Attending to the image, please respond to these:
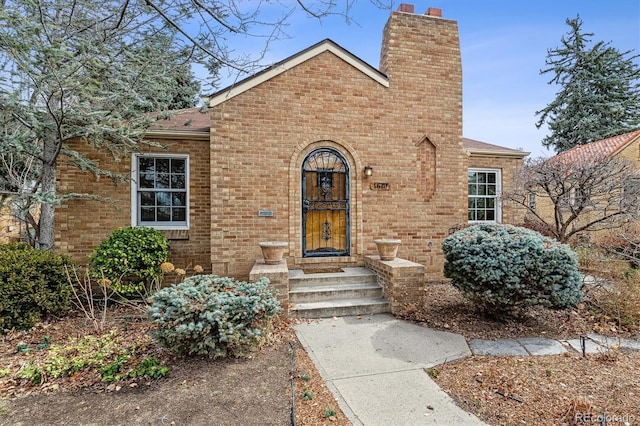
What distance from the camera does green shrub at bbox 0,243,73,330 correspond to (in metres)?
4.66

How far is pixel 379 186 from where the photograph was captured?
729 centimetres

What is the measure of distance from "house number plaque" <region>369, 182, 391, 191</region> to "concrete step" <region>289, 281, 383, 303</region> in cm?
234

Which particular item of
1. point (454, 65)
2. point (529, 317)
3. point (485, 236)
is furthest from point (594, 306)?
point (454, 65)

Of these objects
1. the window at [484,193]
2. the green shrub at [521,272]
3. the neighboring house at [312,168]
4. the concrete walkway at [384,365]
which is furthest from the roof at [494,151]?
the concrete walkway at [384,365]

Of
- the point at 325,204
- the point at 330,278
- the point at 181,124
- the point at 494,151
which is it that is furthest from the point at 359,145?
the point at 494,151

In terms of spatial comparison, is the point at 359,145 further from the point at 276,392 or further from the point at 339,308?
the point at 276,392

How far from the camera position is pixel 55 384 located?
3236mm

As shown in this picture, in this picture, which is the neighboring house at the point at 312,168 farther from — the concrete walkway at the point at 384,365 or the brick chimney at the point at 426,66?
the concrete walkway at the point at 384,365

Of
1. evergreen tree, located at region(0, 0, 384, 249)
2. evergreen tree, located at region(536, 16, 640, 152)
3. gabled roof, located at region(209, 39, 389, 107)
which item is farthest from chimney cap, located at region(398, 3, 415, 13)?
evergreen tree, located at region(536, 16, 640, 152)

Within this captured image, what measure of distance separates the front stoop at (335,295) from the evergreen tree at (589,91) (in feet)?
81.9

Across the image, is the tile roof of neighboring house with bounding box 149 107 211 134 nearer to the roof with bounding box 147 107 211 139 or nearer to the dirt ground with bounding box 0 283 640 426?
the roof with bounding box 147 107 211 139

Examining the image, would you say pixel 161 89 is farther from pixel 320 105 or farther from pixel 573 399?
pixel 573 399

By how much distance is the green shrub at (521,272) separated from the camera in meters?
4.41

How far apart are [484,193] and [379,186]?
16.7 feet
